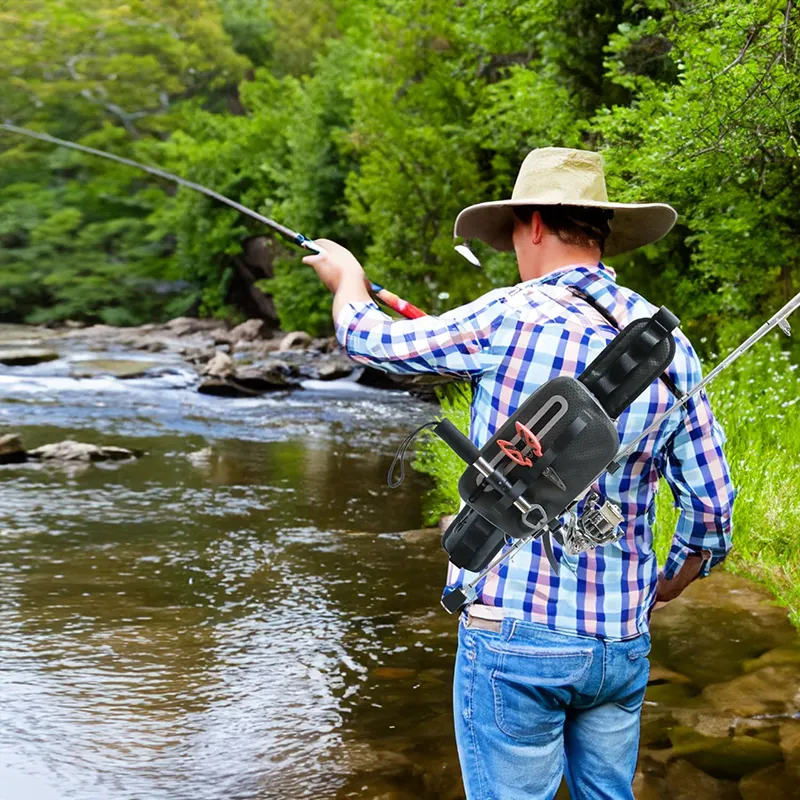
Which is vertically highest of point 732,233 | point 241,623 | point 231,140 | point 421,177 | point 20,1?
point 20,1

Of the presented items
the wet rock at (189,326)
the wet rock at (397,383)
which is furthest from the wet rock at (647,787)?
the wet rock at (189,326)

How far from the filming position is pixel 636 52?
11.9 meters

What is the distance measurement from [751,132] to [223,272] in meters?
27.3

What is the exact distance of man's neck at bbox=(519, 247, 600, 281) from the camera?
6.90 feet

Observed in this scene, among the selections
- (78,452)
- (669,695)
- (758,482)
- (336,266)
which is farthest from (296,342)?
(336,266)

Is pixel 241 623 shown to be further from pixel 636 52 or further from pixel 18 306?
pixel 18 306

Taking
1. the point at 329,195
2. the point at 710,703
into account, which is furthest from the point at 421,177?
the point at 710,703

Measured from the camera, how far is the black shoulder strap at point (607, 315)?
2026 mm

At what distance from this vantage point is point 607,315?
2031mm

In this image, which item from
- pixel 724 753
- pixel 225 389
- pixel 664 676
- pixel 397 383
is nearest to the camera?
pixel 724 753

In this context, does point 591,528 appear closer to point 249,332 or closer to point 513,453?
point 513,453

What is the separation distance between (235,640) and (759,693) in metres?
2.41

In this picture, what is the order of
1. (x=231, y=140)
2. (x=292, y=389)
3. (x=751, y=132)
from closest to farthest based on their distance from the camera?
(x=751, y=132)
(x=292, y=389)
(x=231, y=140)

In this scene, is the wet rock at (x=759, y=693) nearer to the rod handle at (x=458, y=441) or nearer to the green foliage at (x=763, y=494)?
the green foliage at (x=763, y=494)
